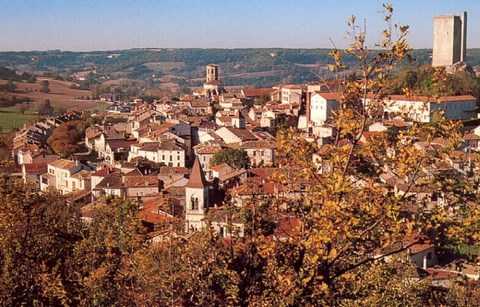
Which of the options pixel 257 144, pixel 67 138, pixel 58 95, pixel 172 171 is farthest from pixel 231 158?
pixel 58 95

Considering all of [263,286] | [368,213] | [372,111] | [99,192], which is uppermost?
[372,111]

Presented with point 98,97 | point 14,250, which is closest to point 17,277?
point 14,250

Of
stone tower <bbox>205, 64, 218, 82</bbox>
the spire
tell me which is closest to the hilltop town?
the spire

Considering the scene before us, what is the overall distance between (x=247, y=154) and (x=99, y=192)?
10456mm

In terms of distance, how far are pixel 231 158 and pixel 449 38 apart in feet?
135

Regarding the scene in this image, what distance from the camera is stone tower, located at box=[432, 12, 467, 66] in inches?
2741

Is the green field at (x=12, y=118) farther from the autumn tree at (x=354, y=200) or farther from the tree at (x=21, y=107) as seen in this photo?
the autumn tree at (x=354, y=200)

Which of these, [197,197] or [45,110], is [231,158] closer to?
[197,197]

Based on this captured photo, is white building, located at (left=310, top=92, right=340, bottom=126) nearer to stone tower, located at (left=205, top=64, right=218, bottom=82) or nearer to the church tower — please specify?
the church tower

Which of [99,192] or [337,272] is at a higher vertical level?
[337,272]

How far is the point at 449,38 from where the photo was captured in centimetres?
6981

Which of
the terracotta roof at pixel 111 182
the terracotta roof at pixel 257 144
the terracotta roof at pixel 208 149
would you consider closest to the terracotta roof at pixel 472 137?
the terracotta roof at pixel 257 144

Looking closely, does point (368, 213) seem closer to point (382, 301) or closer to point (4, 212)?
point (4, 212)

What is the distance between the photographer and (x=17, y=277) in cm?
915
